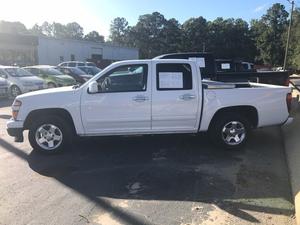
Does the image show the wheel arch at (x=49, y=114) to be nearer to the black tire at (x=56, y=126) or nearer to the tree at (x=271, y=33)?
the black tire at (x=56, y=126)

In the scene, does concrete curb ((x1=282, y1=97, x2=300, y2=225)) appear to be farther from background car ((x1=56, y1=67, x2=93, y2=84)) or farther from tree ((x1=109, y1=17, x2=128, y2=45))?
tree ((x1=109, y1=17, x2=128, y2=45))

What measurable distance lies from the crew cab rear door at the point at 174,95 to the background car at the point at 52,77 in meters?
15.4

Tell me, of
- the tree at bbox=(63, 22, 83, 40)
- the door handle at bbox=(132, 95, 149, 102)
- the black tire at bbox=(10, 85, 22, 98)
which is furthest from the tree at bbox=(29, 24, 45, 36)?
the door handle at bbox=(132, 95, 149, 102)

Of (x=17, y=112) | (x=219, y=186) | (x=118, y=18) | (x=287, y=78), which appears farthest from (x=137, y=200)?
(x=118, y=18)

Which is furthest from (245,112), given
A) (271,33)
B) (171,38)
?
(171,38)

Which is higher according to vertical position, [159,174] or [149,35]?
[149,35]

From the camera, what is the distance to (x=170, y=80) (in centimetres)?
750

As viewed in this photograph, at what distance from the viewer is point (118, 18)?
5231 inches

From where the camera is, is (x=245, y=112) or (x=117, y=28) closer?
(x=245, y=112)

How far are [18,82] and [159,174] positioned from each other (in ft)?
47.6

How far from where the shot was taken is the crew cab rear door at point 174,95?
293 inches

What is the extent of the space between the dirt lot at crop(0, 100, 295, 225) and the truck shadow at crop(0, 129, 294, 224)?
0.5 inches

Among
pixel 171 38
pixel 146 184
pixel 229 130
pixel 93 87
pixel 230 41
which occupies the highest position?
pixel 171 38

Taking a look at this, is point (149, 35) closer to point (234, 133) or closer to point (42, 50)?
point (42, 50)
